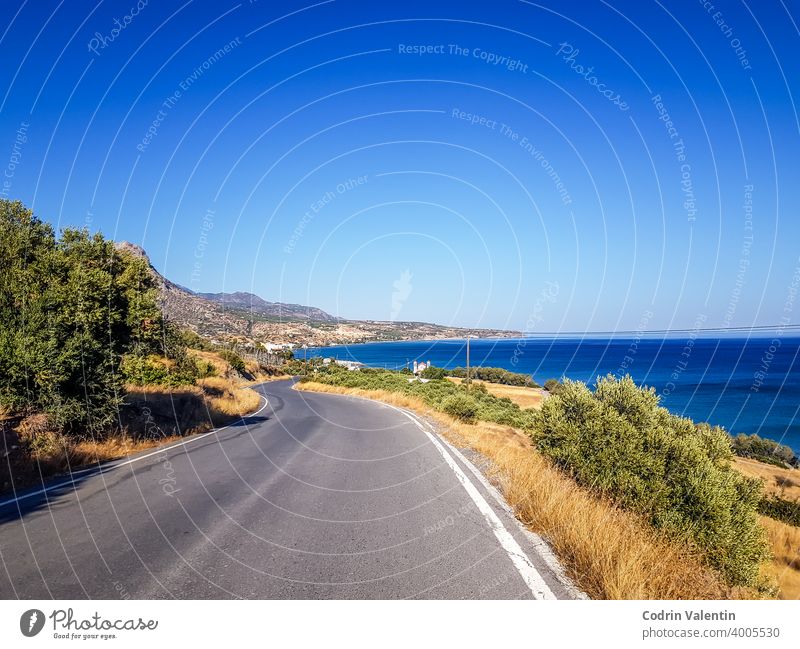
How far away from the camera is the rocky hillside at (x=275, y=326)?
240 feet

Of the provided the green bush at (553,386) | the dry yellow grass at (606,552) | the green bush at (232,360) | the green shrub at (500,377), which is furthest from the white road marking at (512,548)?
the green shrub at (500,377)

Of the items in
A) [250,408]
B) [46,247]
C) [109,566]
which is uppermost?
[46,247]

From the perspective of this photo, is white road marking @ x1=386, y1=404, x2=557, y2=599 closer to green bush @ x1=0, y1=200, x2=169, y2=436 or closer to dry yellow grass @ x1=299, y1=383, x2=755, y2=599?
dry yellow grass @ x1=299, y1=383, x2=755, y2=599

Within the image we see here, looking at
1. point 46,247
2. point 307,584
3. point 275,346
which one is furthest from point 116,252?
point 275,346

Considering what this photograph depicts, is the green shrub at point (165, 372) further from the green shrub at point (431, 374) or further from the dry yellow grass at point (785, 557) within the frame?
the green shrub at point (431, 374)

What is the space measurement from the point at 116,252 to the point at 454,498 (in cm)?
1465

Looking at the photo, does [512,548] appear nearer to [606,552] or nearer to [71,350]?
[606,552]

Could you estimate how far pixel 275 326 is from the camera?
115 m

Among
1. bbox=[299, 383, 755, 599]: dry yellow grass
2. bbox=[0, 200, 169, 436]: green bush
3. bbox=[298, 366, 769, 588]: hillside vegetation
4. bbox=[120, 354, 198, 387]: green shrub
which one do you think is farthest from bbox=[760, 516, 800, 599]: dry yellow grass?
bbox=[120, 354, 198, 387]: green shrub

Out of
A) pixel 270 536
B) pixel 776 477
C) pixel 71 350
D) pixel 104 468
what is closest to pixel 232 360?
pixel 71 350

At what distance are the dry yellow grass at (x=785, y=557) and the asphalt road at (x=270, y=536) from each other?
8657 millimetres

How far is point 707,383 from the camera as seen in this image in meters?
88.4

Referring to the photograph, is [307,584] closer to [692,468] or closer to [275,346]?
[692,468]

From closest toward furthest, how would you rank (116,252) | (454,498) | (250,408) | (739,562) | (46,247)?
1. (454,498)
2. (739,562)
3. (46,247)
4. (116,252)
5. (250,408)
